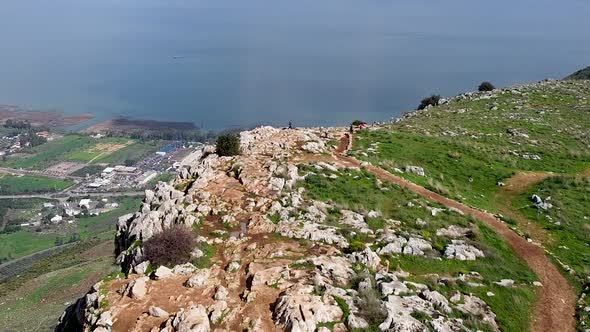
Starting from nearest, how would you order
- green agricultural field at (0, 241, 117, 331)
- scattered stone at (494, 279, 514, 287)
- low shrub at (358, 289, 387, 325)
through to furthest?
low shrub at (358, 289, 387, 325) → scattered stone at (494, 279, 514, 287) → green agricultural field at (0, 241, 117, 331)

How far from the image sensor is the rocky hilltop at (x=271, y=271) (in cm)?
1448

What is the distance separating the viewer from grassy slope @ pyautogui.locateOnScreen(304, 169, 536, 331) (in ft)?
57.3

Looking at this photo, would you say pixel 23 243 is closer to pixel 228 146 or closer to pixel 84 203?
pixel 84 203

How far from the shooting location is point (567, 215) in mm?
26344

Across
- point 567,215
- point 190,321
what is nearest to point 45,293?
point 190,321

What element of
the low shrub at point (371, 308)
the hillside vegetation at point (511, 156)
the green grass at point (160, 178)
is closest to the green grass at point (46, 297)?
the hillside vegetation at point (511, 156)

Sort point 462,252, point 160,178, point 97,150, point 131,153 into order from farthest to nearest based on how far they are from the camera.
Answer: point 97,150, point 131,153, point 160,178, point 462,252

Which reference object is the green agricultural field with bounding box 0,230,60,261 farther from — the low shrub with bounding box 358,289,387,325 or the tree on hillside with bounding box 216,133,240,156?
the low shrub with bounding box 358,289,387,325

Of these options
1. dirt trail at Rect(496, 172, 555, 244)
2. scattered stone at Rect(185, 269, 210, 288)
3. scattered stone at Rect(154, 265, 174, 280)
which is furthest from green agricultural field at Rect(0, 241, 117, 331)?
dirt trail at Rect(496, 172, 555, 244)

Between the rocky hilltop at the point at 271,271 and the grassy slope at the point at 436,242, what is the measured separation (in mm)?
402

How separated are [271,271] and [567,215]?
1900cm

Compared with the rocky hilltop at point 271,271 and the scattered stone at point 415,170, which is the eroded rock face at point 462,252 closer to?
the rocky hilltop at point 271,271

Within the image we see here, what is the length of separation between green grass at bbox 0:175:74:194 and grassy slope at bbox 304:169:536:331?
156175mm

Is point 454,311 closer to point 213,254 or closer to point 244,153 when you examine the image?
point 213,254
